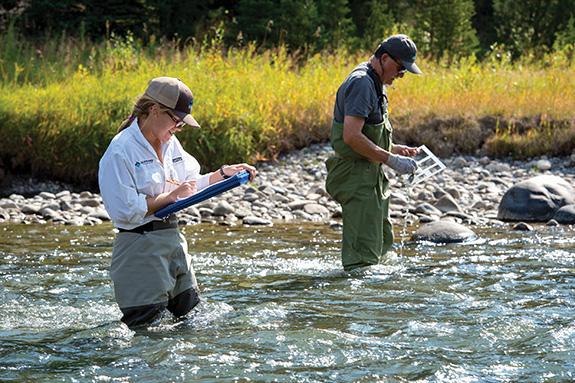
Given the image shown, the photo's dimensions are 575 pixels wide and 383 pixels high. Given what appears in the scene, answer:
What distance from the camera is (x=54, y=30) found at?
81.3ft

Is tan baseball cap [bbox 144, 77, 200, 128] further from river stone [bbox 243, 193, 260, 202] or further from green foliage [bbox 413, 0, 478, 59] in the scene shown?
green foliage [bbox 413, 0, 478, 59]

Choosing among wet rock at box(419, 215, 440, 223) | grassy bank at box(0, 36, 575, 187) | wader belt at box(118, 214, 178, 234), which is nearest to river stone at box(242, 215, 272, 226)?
wet rock at box(419, 215, 440, 223)

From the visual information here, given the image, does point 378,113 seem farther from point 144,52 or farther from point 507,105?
point 144,52

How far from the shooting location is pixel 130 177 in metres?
5.63

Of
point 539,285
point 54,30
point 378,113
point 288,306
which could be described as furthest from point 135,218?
point 54,30

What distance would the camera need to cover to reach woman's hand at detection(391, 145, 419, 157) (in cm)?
831

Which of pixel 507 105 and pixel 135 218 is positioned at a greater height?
pixel 135 218

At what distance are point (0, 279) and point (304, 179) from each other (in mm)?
6708

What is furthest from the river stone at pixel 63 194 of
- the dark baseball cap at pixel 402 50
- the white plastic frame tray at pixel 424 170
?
the dark baseball cap at pixel 402 50

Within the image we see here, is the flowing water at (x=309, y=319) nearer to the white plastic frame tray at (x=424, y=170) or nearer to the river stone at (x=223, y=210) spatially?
the white plastic frame tray at (x=424, y=170)

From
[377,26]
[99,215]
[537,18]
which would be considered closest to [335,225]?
[99,215]

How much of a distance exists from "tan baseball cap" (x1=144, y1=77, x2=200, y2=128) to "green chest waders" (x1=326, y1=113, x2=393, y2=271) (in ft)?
8.30

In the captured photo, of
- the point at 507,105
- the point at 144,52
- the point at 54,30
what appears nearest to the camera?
the point at 507,105

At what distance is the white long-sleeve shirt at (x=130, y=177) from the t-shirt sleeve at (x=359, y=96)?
2275 mm
